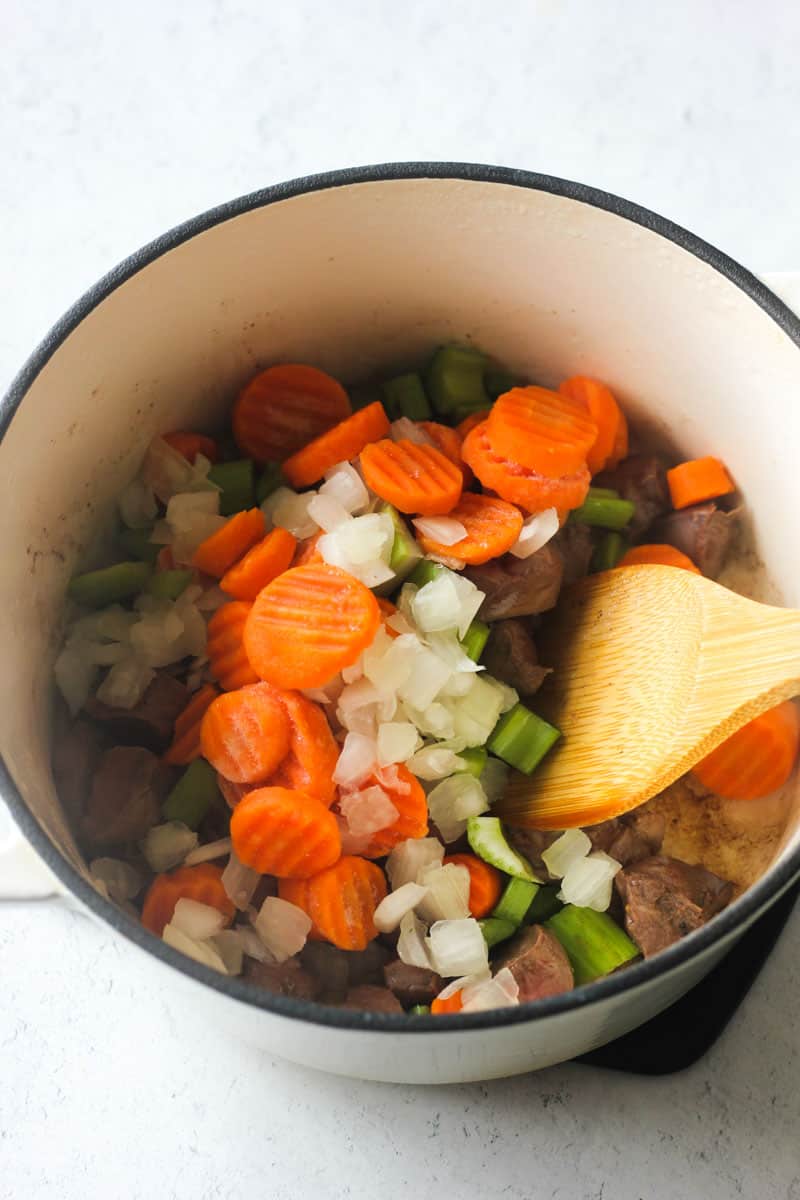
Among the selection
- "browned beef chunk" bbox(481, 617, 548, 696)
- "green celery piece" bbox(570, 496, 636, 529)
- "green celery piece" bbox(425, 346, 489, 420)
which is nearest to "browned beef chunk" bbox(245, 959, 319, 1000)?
"browned beef chunk" bbox(481, 617, 548, 696)

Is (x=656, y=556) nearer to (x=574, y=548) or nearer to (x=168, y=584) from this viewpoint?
(x=574, y=548)

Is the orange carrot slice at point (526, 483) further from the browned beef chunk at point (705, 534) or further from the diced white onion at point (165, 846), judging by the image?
the diced white onion at point (165, 846)

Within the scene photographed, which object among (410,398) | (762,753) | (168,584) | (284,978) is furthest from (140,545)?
(762,753)

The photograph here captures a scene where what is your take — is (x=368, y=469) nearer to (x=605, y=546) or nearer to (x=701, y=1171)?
(x=605, y=546)

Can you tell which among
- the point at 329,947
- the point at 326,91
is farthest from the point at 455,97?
the point at 329,947

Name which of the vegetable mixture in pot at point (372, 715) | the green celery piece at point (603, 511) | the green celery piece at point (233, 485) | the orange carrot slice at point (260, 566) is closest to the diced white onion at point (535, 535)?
the vegetable mixture in pot at point (372, 715)

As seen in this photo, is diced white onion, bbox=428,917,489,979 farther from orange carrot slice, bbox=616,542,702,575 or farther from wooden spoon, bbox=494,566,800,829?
orange carrot slice, bbox=616,542,702,575
